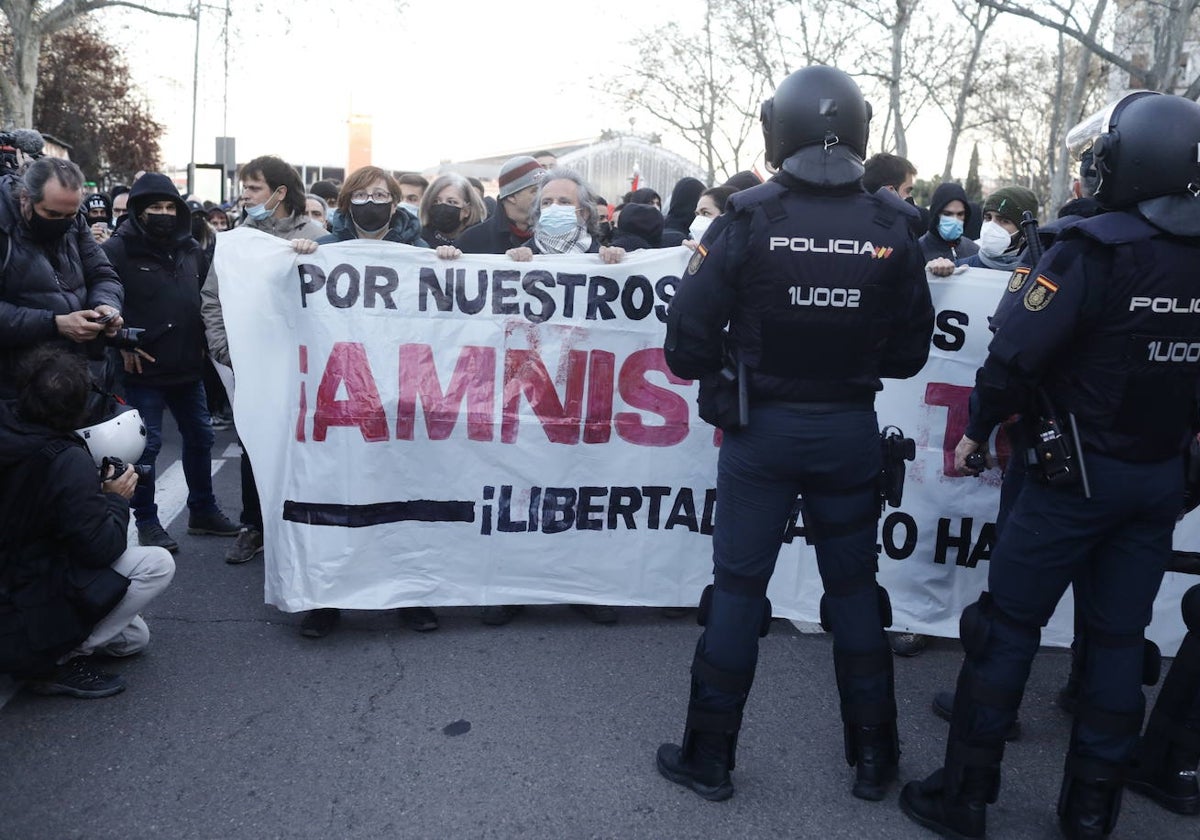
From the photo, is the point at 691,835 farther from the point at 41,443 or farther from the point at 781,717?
the point at 41,443

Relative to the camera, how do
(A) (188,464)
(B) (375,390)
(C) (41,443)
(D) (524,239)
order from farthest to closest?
(A) (188,464)
(D) (524,239)
(B) (375,390)
(C) (41,443)

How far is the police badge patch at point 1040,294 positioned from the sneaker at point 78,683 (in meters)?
3.19

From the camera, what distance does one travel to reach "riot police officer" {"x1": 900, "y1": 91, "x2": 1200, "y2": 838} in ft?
8.82

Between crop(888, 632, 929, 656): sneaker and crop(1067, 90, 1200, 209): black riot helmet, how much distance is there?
2.11 meters

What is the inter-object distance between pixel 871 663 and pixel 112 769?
2.28 meters

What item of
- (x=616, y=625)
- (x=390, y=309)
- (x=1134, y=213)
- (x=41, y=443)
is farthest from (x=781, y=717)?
(x=41, y=443)

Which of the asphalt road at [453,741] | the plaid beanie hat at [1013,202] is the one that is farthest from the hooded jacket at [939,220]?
the asphalt road at [453,741]

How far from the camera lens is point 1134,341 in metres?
2.71

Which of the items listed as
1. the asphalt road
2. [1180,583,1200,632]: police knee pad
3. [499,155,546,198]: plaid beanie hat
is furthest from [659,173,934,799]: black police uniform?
[499,155,546,198]: plaid beanie hat

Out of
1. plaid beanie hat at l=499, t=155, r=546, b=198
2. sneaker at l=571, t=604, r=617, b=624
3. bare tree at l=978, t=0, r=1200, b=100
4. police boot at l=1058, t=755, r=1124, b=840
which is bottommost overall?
sneaker at l=571, t=604, r=617, b=624

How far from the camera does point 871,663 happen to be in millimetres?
3086

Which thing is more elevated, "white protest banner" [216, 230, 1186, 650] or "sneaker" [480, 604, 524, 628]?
"white protest banner" [216, 230, 1186, 650]

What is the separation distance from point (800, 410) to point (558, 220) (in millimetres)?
2051

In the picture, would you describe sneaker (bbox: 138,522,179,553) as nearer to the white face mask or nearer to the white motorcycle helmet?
the white motorcycle helmet
